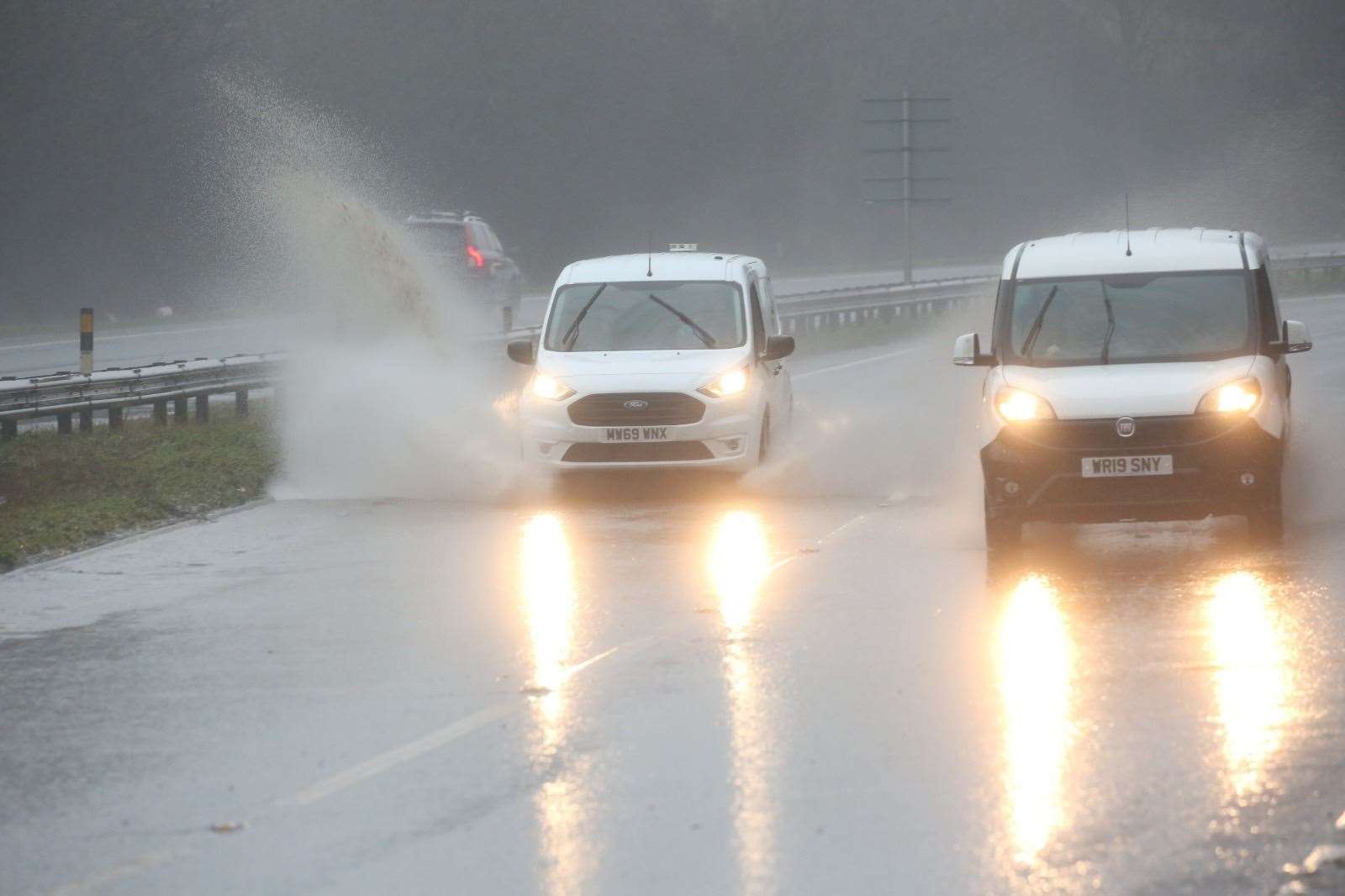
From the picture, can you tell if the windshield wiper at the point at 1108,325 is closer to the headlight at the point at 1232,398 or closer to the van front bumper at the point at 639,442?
the headlight at the point at 1232,398

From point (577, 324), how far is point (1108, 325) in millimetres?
5512

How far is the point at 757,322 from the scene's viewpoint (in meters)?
17.7

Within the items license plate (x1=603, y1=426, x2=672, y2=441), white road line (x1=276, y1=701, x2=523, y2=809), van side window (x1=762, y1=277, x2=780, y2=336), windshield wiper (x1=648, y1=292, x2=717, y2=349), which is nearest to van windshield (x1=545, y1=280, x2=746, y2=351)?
windshield wiper (x1=648, y1=292, x2=717, y2=349)

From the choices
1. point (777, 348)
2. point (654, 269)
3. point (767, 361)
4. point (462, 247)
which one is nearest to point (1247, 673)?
point (777, 348)

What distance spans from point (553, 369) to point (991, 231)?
78.9 m

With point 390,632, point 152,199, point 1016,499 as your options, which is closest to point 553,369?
point 1016,499

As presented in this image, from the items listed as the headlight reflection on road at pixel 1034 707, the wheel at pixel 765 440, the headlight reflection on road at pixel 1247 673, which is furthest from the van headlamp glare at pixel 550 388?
the headlight reflection on road at pixel 1247 673

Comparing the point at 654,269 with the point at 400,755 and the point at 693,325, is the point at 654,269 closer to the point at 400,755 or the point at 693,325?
the point at 693,325

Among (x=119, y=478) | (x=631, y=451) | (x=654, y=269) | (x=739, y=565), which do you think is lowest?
(x=739, y=565)

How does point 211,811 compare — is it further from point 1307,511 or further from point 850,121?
point 850,121

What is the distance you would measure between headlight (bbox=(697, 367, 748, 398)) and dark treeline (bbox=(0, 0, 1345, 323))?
34132 millimetres

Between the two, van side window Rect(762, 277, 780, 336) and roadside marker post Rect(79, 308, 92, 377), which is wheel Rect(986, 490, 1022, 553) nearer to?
van side window Rect(762, 277, 780, 336)

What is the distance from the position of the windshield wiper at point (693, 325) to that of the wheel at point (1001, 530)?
4.91 meters

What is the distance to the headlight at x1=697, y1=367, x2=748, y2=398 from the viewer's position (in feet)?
53.5
